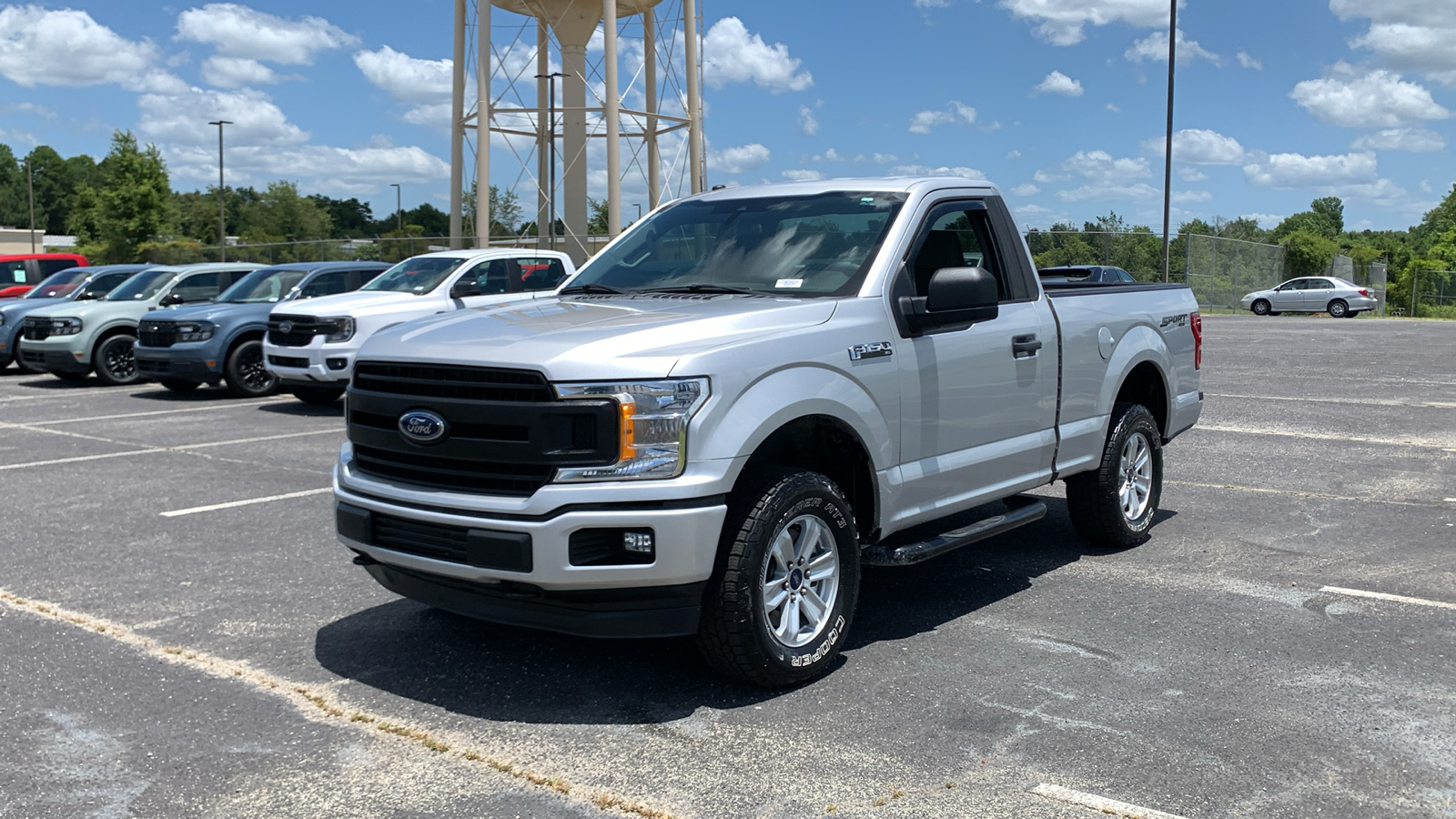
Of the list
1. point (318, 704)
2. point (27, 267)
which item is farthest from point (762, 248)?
point (27, 267)

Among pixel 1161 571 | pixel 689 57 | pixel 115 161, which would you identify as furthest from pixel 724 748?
pixel 115 161

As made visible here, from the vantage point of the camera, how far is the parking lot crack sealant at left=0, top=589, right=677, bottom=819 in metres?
3.86

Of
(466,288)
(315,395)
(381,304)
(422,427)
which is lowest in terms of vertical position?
(315,395)

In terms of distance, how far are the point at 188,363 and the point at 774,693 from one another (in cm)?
1374

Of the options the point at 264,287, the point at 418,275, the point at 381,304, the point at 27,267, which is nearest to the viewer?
the point at 381,304

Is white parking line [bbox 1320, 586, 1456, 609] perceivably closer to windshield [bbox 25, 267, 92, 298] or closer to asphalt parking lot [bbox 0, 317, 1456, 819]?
Answer: asphalt parking lot [bbox 0, 317, 1456, 819]

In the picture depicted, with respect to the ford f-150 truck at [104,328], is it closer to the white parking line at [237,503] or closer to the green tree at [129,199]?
the white parking line at [237,503]

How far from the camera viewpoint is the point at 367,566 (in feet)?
16.7

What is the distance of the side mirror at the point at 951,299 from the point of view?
5312mm

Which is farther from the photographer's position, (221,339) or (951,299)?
(221,339)

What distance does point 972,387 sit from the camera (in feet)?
19.1

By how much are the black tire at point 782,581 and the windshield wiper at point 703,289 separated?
105 cm

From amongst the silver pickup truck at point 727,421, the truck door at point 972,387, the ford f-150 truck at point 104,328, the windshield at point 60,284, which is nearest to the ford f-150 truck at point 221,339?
the ford f-150 truck at point 104,328

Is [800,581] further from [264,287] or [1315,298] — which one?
[1315,298]
